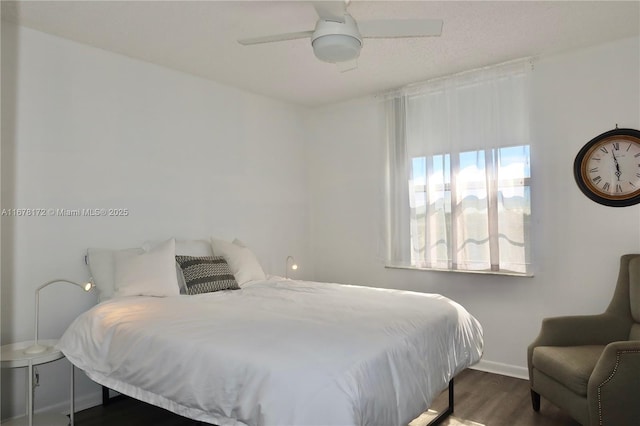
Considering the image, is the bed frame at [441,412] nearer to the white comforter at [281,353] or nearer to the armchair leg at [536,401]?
the white comforter at [281,353]

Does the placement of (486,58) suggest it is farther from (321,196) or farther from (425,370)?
(425,370)

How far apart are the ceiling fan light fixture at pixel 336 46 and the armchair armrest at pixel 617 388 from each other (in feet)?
6.80

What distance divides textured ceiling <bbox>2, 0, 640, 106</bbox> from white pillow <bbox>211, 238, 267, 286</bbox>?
156cm

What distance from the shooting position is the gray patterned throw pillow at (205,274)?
3119 millimetres

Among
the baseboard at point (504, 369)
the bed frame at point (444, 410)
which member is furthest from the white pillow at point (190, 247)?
the baseboard at point (504, 369)

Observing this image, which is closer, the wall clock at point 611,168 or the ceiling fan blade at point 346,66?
the wall clock at point 611,168

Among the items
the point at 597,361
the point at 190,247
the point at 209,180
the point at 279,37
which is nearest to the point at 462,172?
the point at 597,361

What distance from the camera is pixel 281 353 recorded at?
5.74 ft

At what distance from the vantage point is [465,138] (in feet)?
12.3

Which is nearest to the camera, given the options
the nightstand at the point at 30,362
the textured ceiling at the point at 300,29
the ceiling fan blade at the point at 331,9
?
the ceiling fan blade at the point at 331,9

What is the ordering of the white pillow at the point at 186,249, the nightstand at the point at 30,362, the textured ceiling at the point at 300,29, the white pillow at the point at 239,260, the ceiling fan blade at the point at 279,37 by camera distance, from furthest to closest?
the white pillow at the point at 239,260, the white pillow at the point at 186,249, the textured ceiling at the point at 300,29, the nightstand at the point at 30,362, the ceiling fan blade at the point at 279,37

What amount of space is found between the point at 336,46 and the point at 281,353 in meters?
1.51

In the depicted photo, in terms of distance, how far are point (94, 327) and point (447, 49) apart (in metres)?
3.14

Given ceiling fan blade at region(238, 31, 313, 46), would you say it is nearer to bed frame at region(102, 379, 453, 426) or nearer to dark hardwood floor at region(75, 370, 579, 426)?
bed frame at region(102, 379, 453, 426)
